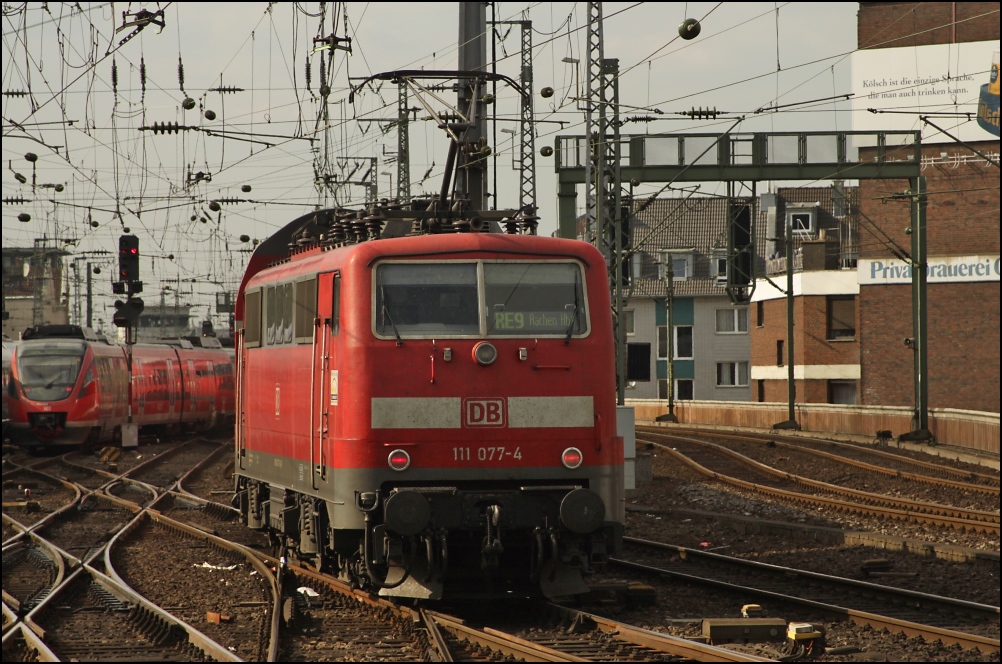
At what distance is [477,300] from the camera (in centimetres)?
1064

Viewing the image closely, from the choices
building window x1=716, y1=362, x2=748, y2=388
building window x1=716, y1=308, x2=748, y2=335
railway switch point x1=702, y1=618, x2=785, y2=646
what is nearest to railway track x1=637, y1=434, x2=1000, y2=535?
railway switch point x1=702, y1=618, x2=785, y2=646

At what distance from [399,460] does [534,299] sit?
5.94 feet

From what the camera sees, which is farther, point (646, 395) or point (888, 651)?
point (646, 395)

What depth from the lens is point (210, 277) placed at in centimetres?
5088

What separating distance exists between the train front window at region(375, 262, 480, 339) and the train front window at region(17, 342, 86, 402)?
25.4 m

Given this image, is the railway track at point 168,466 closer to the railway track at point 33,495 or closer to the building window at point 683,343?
the railway track at point 33,495

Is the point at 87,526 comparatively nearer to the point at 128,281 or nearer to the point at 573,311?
the point at 128,281

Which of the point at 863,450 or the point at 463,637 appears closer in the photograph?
the point at 463,637

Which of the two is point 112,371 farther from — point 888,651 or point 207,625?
point 888,651

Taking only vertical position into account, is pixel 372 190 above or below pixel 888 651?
above

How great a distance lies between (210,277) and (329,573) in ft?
131

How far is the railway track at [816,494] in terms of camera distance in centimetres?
1766

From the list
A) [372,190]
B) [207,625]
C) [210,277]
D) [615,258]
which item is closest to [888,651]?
[207,625]

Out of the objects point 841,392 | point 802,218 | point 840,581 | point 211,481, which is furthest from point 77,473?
point 802,218
